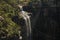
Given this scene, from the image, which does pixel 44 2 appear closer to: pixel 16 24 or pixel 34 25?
pixel 34 25

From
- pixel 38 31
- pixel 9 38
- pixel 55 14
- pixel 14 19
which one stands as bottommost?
pixel 9 38

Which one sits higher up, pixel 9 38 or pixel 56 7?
pixel 56 7

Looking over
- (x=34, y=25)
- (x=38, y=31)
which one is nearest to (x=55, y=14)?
(x=38, y=31)

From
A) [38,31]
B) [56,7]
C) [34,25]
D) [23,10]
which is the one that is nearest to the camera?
[56,7]

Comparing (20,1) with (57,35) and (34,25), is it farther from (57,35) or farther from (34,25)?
(57,35)

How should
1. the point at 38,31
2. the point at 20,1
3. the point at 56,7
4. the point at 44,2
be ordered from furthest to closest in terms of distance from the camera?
the point at 20,1
the point at 38,31
the point at 44,2
the point at 56,7

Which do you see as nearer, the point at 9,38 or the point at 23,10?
the point at 9,38

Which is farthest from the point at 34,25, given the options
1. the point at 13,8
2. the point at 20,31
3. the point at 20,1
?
the point at 20,1

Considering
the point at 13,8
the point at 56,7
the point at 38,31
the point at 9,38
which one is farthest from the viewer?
the point at 13,8

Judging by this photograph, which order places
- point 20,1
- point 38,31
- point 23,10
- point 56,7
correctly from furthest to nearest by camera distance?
point 20,1 → point 23,10 → point 38,31 → point 56,7
